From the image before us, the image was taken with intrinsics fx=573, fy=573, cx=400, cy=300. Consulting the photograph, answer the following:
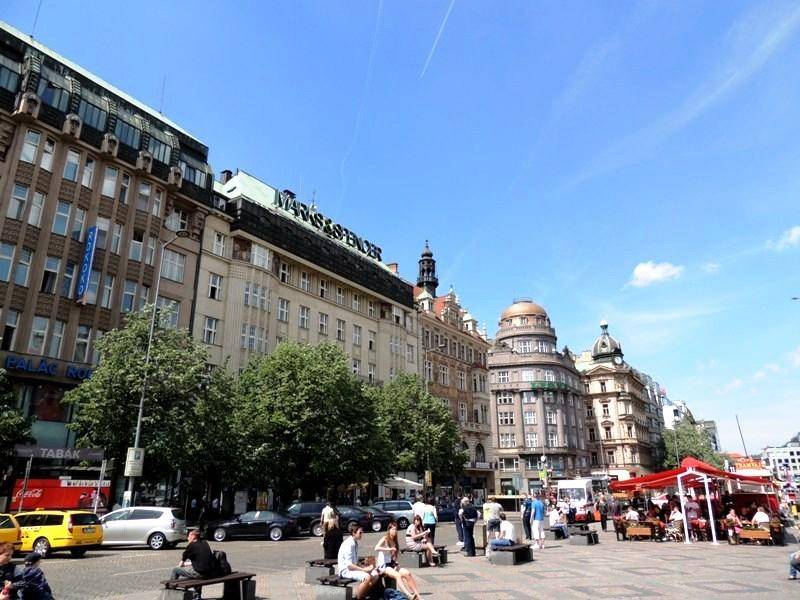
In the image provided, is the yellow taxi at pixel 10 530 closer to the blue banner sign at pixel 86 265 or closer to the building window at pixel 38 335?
the building window at pixel 38 335

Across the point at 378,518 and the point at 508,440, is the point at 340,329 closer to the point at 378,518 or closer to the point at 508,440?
the point at 378,518

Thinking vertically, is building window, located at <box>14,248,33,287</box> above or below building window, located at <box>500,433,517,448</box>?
above

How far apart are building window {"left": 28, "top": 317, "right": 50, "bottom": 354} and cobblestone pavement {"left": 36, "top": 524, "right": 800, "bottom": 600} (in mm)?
13426

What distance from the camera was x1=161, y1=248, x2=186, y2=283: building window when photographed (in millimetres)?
37750

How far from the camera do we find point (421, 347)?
204ft

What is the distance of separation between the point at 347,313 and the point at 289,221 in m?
10.2

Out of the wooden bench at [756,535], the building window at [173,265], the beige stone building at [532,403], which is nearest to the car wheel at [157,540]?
the building window at [173,265]

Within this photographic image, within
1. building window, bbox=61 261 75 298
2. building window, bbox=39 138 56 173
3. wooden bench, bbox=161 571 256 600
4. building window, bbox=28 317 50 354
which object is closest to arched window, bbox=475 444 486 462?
building window, bbox=61 261 75 298

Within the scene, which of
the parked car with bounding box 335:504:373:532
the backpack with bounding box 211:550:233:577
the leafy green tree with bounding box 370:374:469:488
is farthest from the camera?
the leafy green tree with bounding box 370:374:469:488

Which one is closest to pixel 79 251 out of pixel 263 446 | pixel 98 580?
pixel 263 446

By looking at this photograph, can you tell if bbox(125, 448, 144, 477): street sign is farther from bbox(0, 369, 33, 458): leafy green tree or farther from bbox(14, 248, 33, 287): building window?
bbox(14, 248, 33, 287): building window

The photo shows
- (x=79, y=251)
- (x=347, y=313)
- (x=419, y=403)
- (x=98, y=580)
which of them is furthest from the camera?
Result: (x=347, y=313)

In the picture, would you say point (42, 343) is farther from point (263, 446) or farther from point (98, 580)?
point (98, 580)

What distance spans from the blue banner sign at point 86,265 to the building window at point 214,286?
29.6ft
